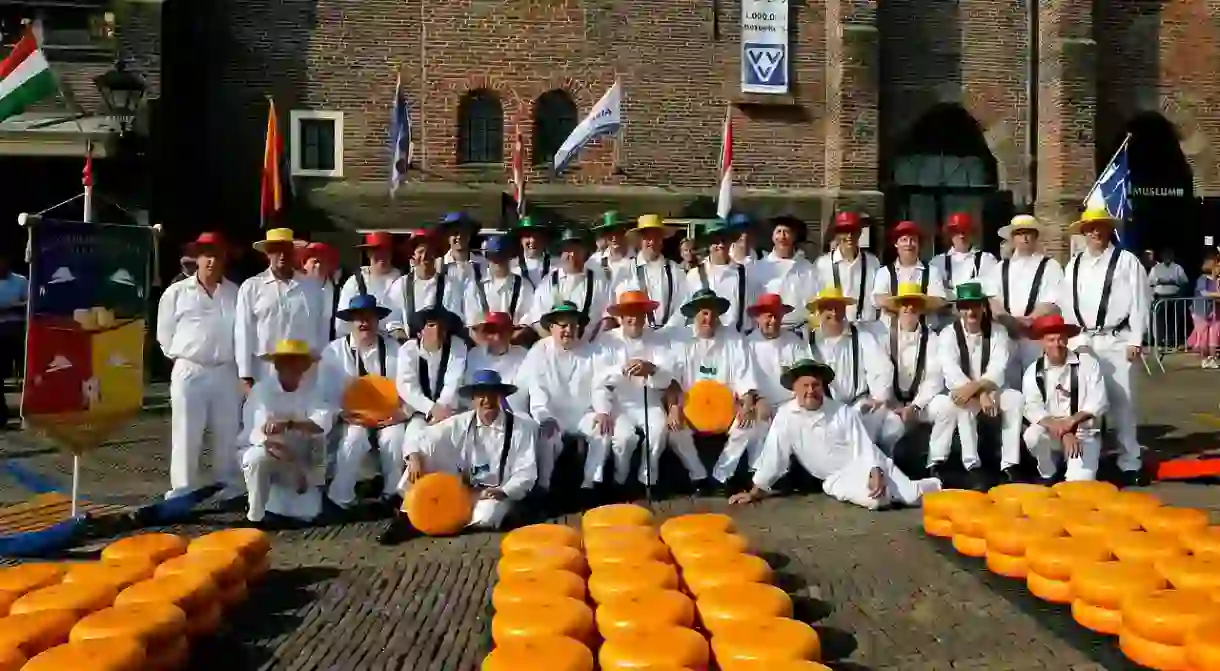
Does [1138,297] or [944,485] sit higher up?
[1138,297]

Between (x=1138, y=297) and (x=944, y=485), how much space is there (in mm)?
2147

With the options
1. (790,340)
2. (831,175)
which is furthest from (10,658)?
(831,175)

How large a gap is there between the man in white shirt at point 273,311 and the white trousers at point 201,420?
174 mm

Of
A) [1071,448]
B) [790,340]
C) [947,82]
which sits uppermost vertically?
[947,82]

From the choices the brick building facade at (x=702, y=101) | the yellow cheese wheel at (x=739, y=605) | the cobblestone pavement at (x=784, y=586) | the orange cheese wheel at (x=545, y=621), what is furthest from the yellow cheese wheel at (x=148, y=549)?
the brick building facade at (x=702, y=101)

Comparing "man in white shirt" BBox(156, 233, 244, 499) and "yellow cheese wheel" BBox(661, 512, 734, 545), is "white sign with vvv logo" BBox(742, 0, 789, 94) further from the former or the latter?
"yellow cheese wheel" BBox(661, 512, 734, 545)

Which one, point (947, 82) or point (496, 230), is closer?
point (496, 230)

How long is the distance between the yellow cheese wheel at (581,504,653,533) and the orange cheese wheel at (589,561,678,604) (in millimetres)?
940

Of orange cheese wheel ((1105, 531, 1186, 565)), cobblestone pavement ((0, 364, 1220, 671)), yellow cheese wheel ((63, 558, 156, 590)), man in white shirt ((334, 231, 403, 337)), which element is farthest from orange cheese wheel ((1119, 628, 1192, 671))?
man in white shirt ((334, 231, 403, 337))

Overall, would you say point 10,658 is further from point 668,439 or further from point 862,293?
point 862,293

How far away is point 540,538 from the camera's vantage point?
225 inches

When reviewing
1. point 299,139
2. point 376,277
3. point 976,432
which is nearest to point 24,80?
point 376,277

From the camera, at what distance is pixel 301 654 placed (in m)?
4.76

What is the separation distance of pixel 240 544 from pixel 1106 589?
4.13 m
